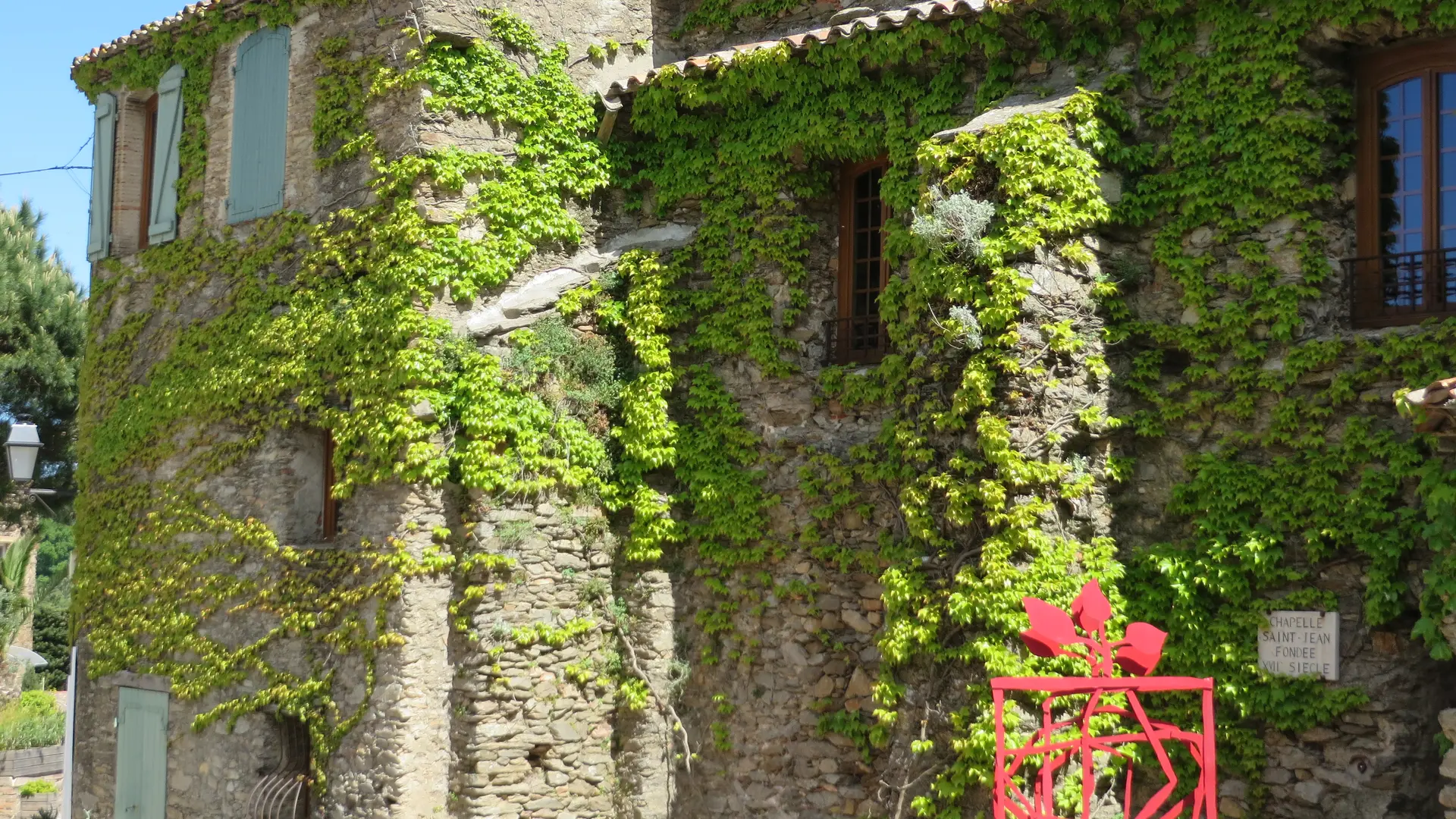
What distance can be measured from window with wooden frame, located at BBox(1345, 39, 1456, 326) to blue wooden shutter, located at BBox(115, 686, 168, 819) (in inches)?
418

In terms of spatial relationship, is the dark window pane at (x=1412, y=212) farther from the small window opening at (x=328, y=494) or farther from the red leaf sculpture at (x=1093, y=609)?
the small window opening at (x=328, y=494)

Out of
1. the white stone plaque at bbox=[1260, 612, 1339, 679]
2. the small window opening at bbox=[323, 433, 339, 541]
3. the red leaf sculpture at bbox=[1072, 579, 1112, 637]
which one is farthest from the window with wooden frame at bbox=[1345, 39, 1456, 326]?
the small window opening at bbox=[323, 433, 339, 541]

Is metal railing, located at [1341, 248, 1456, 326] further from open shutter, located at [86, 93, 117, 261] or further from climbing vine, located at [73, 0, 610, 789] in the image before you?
open shutter, located at [86, 93, 117, 261]

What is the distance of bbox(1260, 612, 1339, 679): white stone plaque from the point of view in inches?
326

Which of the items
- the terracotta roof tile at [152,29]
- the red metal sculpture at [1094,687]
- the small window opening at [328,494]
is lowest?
the red metal sculpture at [1094,687]

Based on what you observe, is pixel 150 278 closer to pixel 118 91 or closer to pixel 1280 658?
pixel 118 91

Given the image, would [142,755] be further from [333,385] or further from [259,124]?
[259,124]

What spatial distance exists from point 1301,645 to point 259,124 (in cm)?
966

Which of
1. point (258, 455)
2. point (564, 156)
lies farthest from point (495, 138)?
point (258, 455)

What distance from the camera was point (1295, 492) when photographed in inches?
334

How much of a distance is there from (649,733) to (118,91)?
8921 mm

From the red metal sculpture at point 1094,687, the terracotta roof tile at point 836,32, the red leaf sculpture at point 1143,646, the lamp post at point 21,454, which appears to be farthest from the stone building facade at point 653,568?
the red leaf sculpture at point 1143,646

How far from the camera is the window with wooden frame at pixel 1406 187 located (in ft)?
27.9

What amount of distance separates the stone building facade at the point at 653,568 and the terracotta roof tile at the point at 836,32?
2 cm
